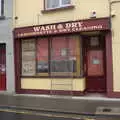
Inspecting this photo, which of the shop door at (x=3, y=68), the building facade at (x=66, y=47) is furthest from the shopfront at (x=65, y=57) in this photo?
the shop door at (x=3, y=68)

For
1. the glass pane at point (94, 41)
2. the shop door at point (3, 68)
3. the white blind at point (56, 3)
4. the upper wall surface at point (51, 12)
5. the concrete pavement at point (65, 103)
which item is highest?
the white blind at point (56, 3)

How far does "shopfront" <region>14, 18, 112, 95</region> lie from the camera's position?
15789mm

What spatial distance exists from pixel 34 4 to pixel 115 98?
5.84 m

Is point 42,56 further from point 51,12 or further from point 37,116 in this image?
point 37,116

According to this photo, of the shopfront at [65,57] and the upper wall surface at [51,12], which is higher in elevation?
the upper wall surface at [51,12]

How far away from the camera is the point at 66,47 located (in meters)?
16.3

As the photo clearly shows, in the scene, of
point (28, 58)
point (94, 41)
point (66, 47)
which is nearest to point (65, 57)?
point (66, 47)

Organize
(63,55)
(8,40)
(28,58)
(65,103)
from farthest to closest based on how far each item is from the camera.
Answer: (8,40) < (28,58) < (63,55) < (65,103)

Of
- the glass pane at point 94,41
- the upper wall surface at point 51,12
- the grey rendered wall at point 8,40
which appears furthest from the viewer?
the grey rendered wall at point 8,40

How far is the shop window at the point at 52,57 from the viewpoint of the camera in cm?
1609

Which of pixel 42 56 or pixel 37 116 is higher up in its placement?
pixel 42 56

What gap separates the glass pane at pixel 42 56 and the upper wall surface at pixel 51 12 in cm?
93

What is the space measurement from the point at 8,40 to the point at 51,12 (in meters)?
2.66

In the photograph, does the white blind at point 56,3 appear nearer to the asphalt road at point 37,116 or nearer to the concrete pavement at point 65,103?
the concrete pavement at point 65,103
